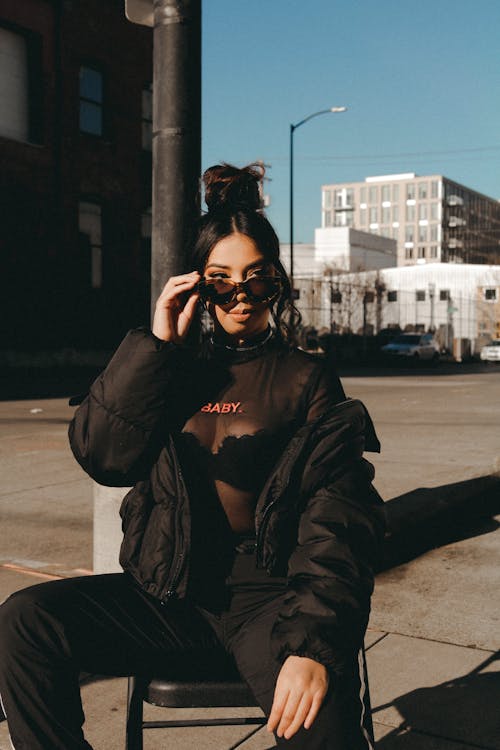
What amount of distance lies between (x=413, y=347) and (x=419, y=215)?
10459cm

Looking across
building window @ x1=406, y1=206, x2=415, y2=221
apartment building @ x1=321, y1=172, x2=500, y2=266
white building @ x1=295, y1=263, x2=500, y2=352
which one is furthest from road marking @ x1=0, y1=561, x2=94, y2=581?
building window @ x1=406, y1=206, x2=415, y2=221

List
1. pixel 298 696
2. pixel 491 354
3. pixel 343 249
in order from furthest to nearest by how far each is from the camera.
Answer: pixel 343 249
pixel 491 354
pixel 298 696

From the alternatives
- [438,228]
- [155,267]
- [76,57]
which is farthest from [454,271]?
[155,267]

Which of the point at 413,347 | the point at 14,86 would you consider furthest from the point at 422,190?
the point at 14,86

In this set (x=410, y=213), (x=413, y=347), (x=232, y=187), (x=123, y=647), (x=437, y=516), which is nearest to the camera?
(x=123, y=647)

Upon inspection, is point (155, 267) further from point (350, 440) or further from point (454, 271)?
point (454, 271)

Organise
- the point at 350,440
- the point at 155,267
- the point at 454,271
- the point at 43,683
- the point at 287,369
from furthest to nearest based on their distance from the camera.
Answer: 1. the point at 454,271
2. the point at 155,267
3. the point at 287,369
4. the point at 350,440
5. the point at 43,683

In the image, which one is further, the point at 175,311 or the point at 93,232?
the point at 93,232

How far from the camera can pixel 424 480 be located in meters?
7.41

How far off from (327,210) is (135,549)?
496ft

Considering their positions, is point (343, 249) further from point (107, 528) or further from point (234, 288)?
point (234, 288)

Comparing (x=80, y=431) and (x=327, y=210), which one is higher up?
(x=327, y=210)

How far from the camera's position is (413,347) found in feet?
127

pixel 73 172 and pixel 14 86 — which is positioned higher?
pixel 14 86
